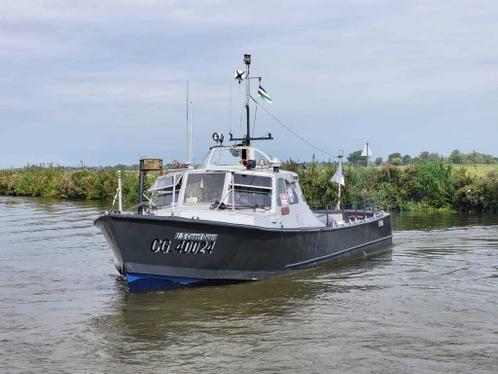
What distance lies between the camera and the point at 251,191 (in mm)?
14664

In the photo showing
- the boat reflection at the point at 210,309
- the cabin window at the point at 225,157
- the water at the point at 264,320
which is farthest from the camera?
the cabin window at the point at 225,157

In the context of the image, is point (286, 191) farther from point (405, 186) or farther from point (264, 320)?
point (405, 186)

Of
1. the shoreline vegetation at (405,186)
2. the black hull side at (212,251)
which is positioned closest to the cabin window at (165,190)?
the black hull side at (212,251)

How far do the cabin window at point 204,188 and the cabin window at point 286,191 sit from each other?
4.28 feet

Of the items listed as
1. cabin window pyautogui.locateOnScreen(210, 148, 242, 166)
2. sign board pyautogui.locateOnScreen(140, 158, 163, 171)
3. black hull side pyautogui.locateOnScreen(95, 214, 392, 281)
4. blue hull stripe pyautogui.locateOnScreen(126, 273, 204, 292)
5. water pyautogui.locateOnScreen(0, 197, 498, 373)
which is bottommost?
water pyautogui.locateOnScreen(0, 197, 498, 373)

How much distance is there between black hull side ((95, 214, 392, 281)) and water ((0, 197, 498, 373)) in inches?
13.9

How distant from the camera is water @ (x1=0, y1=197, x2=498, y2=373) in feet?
29.0

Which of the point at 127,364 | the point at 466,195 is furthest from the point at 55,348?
the point at 466,195

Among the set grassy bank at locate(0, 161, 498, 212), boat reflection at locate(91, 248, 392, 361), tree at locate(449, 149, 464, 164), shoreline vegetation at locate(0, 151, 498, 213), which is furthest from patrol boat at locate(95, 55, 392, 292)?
tree at locate(449, 149, 464, 164)

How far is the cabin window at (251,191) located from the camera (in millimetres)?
14539

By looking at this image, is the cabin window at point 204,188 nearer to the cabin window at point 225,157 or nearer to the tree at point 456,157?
the cabin window at point 225,157

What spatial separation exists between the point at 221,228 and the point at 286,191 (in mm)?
2897

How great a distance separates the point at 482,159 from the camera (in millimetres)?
67750

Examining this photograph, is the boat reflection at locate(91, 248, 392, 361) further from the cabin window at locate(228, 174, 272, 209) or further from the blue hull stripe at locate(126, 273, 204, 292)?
the cabin window at locate(228, 174, 272, 209)
